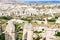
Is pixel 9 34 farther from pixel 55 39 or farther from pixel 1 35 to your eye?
pixel 55 39

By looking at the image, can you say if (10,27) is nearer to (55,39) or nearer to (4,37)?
(4,37)

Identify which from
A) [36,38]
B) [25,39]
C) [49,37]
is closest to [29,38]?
[25,39]

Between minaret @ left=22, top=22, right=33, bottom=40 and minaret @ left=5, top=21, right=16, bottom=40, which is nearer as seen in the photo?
minaret @ left=5, top=21, right=16, bottom=40

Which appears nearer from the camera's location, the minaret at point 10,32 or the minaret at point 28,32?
the minaret at point 10,32

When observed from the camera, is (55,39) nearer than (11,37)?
Yes

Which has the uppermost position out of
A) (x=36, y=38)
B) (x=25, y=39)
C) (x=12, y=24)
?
(x=12, y=24)

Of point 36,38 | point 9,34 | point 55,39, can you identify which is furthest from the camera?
point 36,38

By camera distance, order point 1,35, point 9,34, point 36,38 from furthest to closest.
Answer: point 36,38
point 1,35
point 9,34

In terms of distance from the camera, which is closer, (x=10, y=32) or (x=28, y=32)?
(x=10, y=32)

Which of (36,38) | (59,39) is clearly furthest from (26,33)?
(36,38)

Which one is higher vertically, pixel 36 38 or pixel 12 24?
pixel 12 24
